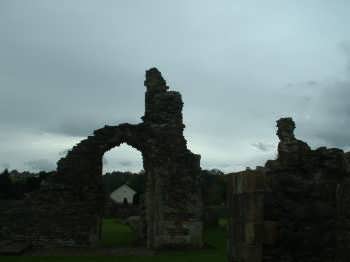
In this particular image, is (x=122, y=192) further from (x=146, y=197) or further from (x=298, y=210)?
(x=298, y=210)

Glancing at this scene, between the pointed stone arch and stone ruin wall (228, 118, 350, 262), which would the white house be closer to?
the pointed stone arch

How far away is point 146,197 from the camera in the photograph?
1919 cm

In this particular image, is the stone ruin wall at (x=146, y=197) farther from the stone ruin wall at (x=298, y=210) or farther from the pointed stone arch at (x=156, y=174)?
the stone ruin wall at (x=298, y=210)

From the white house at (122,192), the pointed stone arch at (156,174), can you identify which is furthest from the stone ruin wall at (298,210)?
the white house at (122,192)

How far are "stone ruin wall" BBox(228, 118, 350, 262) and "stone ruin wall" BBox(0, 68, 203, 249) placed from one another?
1005 centimetres

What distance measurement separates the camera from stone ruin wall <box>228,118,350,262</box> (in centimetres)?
750

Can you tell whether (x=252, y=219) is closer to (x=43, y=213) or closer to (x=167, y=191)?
(x=167, y=191)

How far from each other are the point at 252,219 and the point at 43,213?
11.9m

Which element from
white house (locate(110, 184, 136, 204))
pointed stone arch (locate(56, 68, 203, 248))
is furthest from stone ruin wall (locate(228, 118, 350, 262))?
white house (locate(110, 184, 136, 204))

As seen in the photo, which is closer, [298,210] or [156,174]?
[298,210]

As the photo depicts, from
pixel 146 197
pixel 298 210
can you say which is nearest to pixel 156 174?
pixel 146 197

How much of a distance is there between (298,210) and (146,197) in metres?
11.9

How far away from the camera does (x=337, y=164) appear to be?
25.7ft

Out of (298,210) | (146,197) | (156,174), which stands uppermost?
(156,174)
